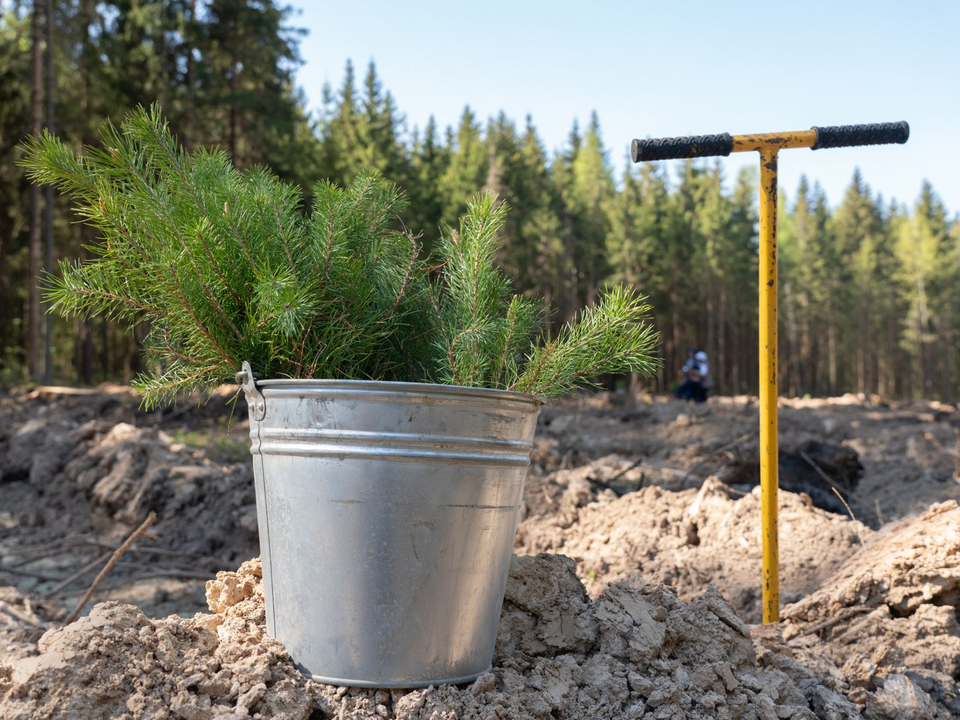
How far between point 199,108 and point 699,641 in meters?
18.7

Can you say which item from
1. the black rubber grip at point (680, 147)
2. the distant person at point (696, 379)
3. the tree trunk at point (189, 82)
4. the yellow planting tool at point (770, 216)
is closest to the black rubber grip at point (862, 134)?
the yellow planting tool at point (770, 216)

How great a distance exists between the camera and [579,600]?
8.12 ft

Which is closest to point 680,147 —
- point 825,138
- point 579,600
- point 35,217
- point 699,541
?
point 825,138

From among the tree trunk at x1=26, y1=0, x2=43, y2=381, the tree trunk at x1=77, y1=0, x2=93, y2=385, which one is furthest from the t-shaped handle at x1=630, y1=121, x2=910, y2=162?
the tree trunk at x1=77, y1=0, x2=93, y2=385

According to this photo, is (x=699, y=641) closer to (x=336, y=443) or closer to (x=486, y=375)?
(x=486, y=375)

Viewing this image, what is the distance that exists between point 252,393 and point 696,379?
15.4 metres

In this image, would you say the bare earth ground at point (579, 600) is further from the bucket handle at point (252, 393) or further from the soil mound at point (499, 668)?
the bucket handle at point (252, 393)

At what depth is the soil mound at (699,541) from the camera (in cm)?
377

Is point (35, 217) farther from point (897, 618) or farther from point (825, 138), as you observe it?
point (897, 618)

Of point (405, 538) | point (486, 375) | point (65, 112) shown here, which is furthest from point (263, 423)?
point (65, 112)

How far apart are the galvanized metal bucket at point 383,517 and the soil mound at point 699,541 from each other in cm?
179

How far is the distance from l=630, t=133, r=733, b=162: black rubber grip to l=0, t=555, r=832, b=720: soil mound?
1342mm

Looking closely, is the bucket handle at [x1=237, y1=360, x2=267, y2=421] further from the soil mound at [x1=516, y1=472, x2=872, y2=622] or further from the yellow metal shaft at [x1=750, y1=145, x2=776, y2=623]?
the soil mound at [x1=516, y1=472, x2=872, y2=622]

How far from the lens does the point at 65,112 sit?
744 inches
